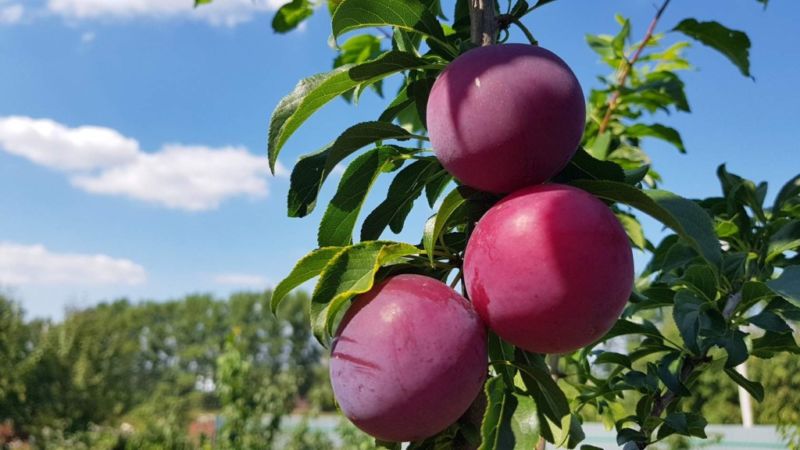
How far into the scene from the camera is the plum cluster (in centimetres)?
56

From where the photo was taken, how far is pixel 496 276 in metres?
0.58

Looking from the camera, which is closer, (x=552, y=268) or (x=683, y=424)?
(x=552, y=268)

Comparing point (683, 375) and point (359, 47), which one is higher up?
point (359, 47)

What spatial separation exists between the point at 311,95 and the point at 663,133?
1372 millimetres

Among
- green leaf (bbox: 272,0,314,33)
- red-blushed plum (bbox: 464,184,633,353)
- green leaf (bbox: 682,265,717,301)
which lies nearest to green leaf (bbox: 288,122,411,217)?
red-blushed plum (bbox: 464,184,633,353)

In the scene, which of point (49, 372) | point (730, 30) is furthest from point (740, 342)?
point (49, 372)

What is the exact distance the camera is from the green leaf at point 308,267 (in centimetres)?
69

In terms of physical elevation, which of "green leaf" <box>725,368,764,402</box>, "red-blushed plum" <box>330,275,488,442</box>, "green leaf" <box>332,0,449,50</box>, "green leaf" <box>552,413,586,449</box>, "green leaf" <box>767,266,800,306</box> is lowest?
"green leaf" <box>725,368,764,402</box>

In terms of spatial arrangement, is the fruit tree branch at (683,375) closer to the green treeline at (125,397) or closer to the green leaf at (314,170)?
the green leaf at (314,170)

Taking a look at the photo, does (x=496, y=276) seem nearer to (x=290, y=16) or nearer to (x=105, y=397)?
(x=290, y=16)

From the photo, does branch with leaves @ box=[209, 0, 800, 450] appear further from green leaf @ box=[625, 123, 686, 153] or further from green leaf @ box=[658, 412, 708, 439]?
green leaf @ box=[625, 123, 686, 153]

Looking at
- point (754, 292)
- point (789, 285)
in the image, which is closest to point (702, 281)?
point (754, 292)

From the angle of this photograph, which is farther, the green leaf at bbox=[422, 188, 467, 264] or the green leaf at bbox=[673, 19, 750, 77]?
the green leaf at bbox=[673, 19, 750, 77]

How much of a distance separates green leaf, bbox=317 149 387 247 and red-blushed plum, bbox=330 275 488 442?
183 millimetres
